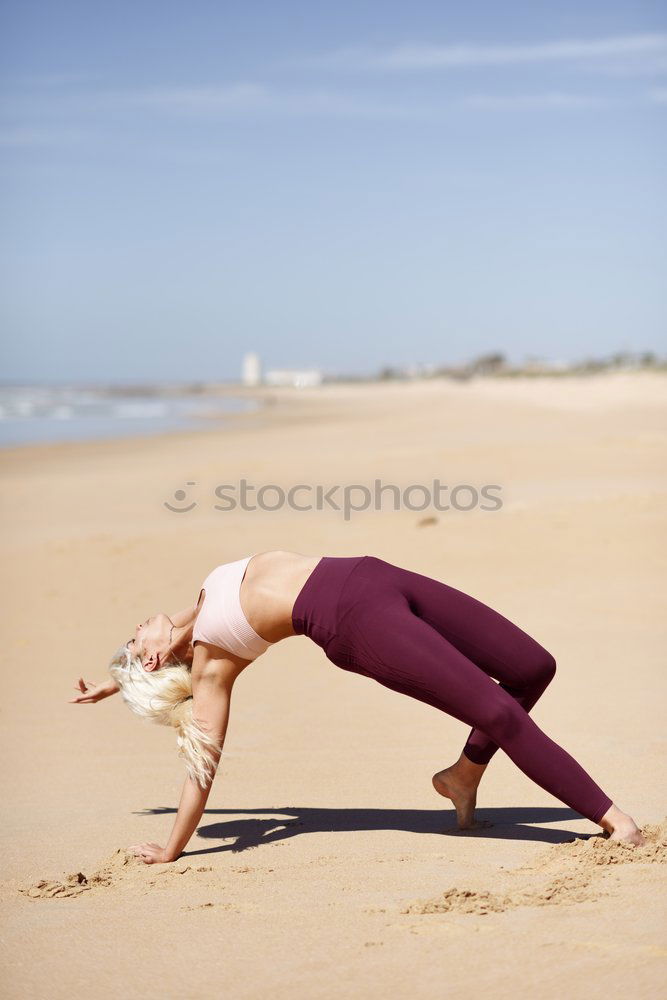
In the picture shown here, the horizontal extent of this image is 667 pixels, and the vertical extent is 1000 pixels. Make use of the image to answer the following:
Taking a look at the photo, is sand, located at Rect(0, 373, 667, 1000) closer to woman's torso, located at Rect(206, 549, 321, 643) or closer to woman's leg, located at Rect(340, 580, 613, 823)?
woman's leg, located at Rect(340, 580, 613, 823)

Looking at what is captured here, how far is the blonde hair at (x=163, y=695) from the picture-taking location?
13.3 ft

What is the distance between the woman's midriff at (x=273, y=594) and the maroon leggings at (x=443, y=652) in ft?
0.13

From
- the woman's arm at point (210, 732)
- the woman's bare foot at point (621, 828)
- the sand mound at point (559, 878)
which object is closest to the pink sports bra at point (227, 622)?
the woman's arm at point (210, 732)

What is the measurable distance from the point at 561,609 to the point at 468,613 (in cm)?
426

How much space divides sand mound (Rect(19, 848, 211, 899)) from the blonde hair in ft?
1.21

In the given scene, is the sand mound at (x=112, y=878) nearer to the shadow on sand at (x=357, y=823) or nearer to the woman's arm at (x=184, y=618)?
the shadow on sand at (x=357, y=823)

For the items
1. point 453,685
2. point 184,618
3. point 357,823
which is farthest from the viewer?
point 357,823

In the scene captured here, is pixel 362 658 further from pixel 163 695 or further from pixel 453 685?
pixel 163 695

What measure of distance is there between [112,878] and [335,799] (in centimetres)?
122

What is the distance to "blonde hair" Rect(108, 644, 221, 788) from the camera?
4066 millimetres

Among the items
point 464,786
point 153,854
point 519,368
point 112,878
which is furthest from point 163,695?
point 519,368

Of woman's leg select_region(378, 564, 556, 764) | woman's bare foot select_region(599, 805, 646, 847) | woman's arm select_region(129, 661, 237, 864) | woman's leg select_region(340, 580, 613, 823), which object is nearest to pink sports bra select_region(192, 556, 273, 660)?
woman's arm select_region(129, 661, 237, 864)

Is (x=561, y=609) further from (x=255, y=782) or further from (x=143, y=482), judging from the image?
(x=143, y=482)

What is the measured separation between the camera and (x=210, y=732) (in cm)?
407
